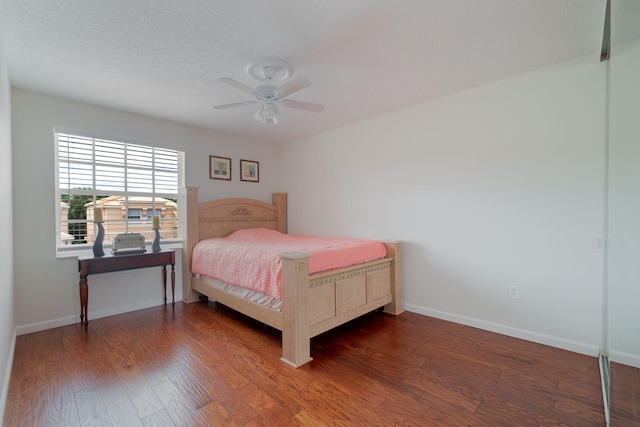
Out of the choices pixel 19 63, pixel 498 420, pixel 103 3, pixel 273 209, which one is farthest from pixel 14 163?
pixel 498 420

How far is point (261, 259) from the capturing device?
8.38ft

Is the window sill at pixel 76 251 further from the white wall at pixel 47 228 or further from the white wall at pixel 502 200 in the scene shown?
the white wall at pixel 502 200

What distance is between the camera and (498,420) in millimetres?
1547

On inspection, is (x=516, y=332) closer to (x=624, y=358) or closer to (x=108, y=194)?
(x=624, y=358)

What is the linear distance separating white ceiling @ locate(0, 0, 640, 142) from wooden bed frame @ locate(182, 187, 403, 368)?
1513 millimetres

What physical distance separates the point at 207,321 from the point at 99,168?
2.14 m

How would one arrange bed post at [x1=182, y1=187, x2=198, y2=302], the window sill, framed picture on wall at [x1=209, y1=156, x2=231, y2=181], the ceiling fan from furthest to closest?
framed picture on wall at [x1=209, y1=156, x2=231, y2=181], bed post at [x1=182, y1=187, x2=198, y2=302], the window sill, the ceiling fan

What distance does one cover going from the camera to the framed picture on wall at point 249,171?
4.48 meters

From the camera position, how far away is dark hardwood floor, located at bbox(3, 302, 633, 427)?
5.24 feet

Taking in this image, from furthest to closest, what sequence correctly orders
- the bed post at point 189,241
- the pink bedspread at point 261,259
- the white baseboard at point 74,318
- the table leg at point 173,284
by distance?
1. the bed post at point 189,241
2. the table leg at point 173,284
3. the white baseboard at point 74,318
4. the pink bedspread at point 261,259

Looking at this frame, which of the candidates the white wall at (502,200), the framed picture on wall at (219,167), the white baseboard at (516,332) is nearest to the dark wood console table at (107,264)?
the framed picture on wall at (219,167)

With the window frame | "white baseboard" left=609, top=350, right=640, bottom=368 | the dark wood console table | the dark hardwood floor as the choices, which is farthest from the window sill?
"white baseboard" left=609, top=350, right=640, bottom=368

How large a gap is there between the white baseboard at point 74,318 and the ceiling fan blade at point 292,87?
2.90m

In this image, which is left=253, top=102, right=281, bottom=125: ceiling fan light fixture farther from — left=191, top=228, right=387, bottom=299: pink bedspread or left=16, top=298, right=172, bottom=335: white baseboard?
left=16, top=298, right=172, bottom=335: white baseboard
